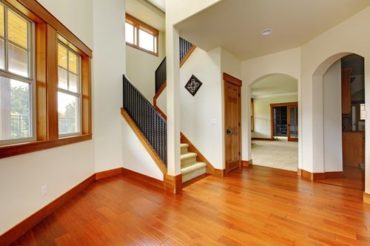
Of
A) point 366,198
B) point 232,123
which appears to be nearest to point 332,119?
point 366,198

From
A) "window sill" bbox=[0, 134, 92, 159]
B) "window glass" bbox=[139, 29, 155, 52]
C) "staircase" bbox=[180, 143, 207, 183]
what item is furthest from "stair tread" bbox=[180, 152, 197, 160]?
"window glass" bbox=[139, 29, 155, 52]

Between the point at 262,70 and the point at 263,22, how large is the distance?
1697mm

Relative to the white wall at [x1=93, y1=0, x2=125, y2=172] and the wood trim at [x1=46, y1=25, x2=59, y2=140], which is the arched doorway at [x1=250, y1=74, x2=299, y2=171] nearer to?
the white wall at [x1=93, y1=0, x2=125, y2=172]

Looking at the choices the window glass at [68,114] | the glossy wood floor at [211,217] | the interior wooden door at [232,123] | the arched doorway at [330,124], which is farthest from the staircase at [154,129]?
the arched doorway at [330,124]

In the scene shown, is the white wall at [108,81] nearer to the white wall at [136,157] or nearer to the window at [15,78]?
the white wall at [136,157]

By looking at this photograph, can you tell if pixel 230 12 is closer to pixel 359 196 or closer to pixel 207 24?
pixel 207 24

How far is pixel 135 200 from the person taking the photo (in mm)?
2688

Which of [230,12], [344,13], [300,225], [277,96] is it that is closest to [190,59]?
[230,12]

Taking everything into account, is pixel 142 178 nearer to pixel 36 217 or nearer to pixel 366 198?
pixel 36 217

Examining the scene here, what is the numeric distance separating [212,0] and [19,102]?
2672 millimetres

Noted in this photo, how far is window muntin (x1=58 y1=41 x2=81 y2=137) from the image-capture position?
279cm

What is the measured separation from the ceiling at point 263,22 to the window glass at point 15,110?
7.60 ft

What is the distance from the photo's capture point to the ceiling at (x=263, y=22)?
8.11 feet

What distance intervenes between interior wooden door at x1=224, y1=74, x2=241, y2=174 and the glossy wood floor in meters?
1.06
